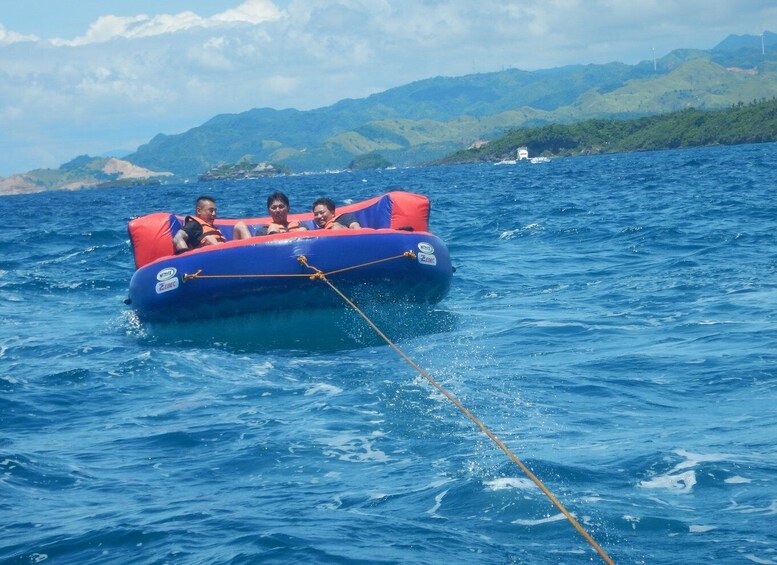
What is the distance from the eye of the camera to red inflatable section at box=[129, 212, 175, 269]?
1079cm

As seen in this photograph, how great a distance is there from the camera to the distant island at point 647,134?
320 feet

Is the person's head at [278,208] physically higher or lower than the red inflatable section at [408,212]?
higher

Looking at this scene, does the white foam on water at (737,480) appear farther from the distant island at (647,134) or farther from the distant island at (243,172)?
the distant island at (243,172)

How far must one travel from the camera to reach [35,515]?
182 inches

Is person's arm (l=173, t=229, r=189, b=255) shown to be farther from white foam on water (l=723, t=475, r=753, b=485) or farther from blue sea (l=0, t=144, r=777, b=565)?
white foam on water (l=723, t=475, r=753, b=485)

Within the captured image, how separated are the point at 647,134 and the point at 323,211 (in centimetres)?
10799

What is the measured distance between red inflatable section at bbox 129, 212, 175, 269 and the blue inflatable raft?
1079mm

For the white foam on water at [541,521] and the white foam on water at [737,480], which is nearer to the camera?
the white foam on water at [541,521]

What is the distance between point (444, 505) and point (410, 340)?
452 centimetres

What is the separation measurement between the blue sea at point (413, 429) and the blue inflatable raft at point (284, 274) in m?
0.21

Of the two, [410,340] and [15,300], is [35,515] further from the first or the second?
[15,300]

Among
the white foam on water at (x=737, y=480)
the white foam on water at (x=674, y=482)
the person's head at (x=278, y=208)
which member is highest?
the person's head at (x=278, y=208)

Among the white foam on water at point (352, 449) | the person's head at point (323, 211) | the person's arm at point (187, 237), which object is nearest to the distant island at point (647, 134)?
the person's head at point (323, 211)

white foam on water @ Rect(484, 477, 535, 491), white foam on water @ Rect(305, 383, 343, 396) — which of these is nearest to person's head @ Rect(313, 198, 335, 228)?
white foam on water @ Rect(305, 383, 343, 396)
